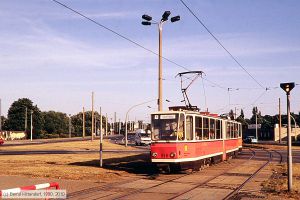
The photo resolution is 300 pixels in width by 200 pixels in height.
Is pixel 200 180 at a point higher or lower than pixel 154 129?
lower

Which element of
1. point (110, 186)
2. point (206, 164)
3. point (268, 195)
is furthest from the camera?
point (206, 164)

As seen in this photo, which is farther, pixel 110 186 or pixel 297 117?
pixel 297 117

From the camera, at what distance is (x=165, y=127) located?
19500 millimetres

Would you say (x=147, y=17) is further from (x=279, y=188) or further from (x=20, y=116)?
(x=20, y=116)

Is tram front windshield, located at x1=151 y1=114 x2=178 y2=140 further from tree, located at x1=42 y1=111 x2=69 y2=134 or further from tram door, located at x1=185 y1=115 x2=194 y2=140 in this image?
tree, located at x1=42 y1=111 x2=69 y2=134

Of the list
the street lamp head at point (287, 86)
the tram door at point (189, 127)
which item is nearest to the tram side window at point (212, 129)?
the tram door at point (189, 127)

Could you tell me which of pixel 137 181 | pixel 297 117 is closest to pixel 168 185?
pixel 137 181

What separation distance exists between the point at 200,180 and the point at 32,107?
10171 centimetres

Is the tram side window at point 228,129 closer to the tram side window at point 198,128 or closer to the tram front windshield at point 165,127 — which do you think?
the tram side window at point 198,128

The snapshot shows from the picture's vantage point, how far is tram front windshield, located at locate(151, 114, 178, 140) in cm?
1933

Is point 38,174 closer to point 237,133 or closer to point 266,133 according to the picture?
point 237,133

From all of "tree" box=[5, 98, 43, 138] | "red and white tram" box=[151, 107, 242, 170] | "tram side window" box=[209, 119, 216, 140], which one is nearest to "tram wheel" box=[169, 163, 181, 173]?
"red and white tram" box=[151, 107, 242, 170]

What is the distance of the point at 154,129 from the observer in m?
19.7

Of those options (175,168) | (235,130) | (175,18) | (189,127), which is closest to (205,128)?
(189,127)
